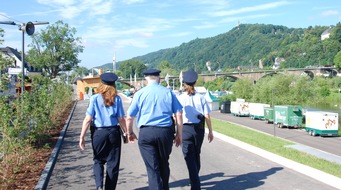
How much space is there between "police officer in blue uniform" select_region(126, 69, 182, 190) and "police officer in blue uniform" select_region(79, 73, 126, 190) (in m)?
0.44

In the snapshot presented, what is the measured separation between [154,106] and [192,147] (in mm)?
1350

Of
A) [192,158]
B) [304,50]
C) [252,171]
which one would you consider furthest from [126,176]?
[304,50]

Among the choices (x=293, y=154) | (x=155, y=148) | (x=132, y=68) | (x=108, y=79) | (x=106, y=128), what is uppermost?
(x=132, y=68)

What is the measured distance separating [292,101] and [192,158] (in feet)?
154

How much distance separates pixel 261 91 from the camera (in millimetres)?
57344

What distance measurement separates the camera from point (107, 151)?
608cm

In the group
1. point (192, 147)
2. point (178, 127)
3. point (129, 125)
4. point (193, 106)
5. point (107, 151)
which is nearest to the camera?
point (129, 125)

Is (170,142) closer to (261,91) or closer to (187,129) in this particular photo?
(187,129)

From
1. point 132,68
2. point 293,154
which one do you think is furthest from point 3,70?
point 132,68

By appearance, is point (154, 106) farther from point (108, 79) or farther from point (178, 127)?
point (108, 79)

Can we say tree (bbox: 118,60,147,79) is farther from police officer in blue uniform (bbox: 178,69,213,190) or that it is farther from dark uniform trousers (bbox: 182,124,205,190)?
dark uniform trousers (bbox: 182,124,205,190)

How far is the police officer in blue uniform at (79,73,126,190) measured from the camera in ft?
19.9

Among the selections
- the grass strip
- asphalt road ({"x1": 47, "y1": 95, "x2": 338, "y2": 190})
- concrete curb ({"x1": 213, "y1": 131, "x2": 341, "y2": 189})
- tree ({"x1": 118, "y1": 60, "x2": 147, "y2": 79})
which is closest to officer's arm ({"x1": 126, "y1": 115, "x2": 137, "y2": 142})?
asphalt road ({"x1": 47, "y1": 95, "x2": 338, "y2": 190})

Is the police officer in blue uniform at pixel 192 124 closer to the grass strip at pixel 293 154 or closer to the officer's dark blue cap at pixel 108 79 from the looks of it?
the officer's dark blue cap at pixel 108 79
